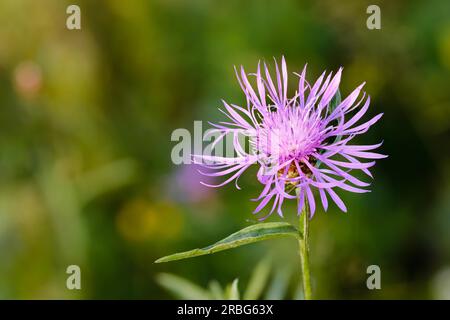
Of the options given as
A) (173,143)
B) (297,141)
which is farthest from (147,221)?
(297,141)

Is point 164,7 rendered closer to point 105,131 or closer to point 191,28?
point 191,28

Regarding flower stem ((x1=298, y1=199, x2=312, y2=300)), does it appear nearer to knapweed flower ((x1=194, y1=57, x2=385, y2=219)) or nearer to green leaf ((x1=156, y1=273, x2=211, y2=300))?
knapweed flower ((x1=194, y1=57, x2=385, y2=219))

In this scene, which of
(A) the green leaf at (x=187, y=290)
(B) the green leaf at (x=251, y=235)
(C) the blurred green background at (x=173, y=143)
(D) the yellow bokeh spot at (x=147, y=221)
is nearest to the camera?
(B) the green leaf at (x=251, y=235)

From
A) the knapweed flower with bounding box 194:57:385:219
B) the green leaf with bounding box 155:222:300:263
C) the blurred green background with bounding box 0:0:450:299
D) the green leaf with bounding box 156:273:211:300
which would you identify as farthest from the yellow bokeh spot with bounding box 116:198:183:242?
the green leaf with bounding box 155:222:300:263

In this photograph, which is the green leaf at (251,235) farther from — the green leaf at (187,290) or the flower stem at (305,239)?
the green leaf at (187,290)

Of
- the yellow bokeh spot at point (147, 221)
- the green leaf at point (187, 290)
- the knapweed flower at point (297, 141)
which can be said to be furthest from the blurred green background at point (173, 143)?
the knapweed flower at point (297, 141)

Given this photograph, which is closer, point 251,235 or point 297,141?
point 251,235

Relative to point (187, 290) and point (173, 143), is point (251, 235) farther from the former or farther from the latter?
point (173, 143)

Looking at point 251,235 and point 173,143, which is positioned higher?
point 173,143
